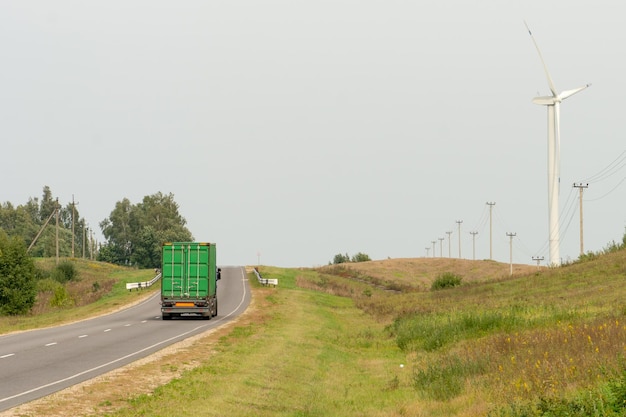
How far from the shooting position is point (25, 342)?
30.6 m

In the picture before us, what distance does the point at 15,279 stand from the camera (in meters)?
66.0

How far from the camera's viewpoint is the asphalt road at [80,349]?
19302mm

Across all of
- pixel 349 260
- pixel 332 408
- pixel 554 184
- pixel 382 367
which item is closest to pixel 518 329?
pixel 382 367

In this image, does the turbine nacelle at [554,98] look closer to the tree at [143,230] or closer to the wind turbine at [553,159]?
the wind turbine at [553,159]

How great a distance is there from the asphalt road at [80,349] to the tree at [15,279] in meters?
17.0

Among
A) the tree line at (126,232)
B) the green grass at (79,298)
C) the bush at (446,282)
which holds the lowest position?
the green grass at (79,298)

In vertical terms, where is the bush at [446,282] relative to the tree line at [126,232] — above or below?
below

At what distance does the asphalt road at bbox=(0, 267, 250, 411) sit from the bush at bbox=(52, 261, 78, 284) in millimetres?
44059

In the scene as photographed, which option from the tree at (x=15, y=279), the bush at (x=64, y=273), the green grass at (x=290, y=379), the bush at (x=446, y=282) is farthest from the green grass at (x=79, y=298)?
the bush at (x=446, y=282)

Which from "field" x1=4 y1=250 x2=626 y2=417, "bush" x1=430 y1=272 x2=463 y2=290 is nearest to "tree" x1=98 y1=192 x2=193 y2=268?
"bush" x1=430 y1=272 x2=463 y2=290

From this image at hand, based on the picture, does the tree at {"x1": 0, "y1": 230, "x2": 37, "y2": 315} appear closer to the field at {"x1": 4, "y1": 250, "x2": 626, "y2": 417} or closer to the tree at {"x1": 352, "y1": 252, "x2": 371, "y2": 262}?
the field at {"x1": 4, "y1": 250, "x2": 626, "y2": 417}

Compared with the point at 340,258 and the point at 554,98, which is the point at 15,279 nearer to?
the point at 554,98

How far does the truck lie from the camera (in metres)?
44.3

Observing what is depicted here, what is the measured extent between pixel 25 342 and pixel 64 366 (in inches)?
338
